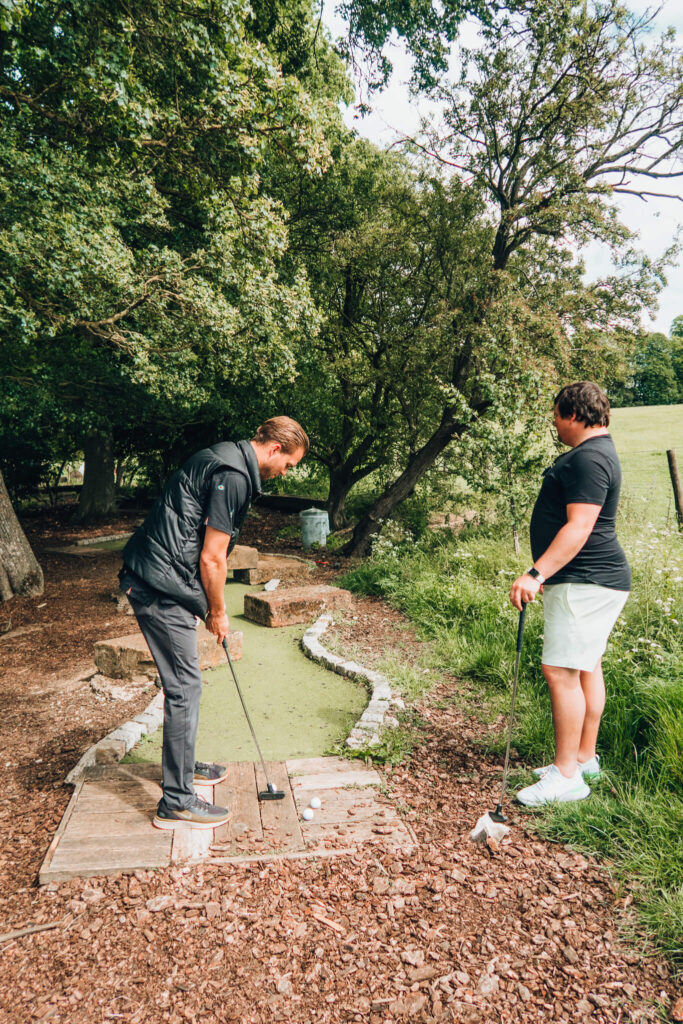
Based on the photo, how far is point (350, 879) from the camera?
2514 millimetres

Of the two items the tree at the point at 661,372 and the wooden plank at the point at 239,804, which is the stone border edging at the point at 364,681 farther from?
the tree at the point at 661,372

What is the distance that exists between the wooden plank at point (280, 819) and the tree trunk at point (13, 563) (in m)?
5.81

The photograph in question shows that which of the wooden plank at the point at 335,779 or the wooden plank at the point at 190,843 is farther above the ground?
the wooden plank at the point at 190,843

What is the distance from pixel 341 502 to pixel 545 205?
6.96 metres

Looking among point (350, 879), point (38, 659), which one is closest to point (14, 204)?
point (38, 659)

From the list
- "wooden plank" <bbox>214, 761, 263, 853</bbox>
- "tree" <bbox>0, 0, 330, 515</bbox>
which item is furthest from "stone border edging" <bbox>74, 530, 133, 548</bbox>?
"wooden plank" <bbox>214, 761, 263, 853</bbox>

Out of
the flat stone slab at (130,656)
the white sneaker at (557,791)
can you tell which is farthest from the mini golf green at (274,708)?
the white sneaker at (557,791)

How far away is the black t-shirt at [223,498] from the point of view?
2.69 m

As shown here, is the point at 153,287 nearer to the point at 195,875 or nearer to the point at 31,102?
the point at 31,102

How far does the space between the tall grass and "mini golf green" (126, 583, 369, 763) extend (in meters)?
0.96

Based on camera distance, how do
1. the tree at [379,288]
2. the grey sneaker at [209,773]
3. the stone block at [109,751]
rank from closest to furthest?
1. the grey sneaker at [209,773]
2. the stone block at [109,751]
3. the tree at [379,288]

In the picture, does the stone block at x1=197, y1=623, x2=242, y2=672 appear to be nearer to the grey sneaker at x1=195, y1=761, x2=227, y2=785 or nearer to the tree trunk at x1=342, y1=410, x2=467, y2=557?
the grey sneaker at x1=195, y1=761, x2=227, y2=785

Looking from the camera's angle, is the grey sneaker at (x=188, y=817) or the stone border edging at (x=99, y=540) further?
the stone border edging at (x=99, y=540)

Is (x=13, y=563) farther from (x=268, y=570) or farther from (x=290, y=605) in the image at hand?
(x=290, y=605)
